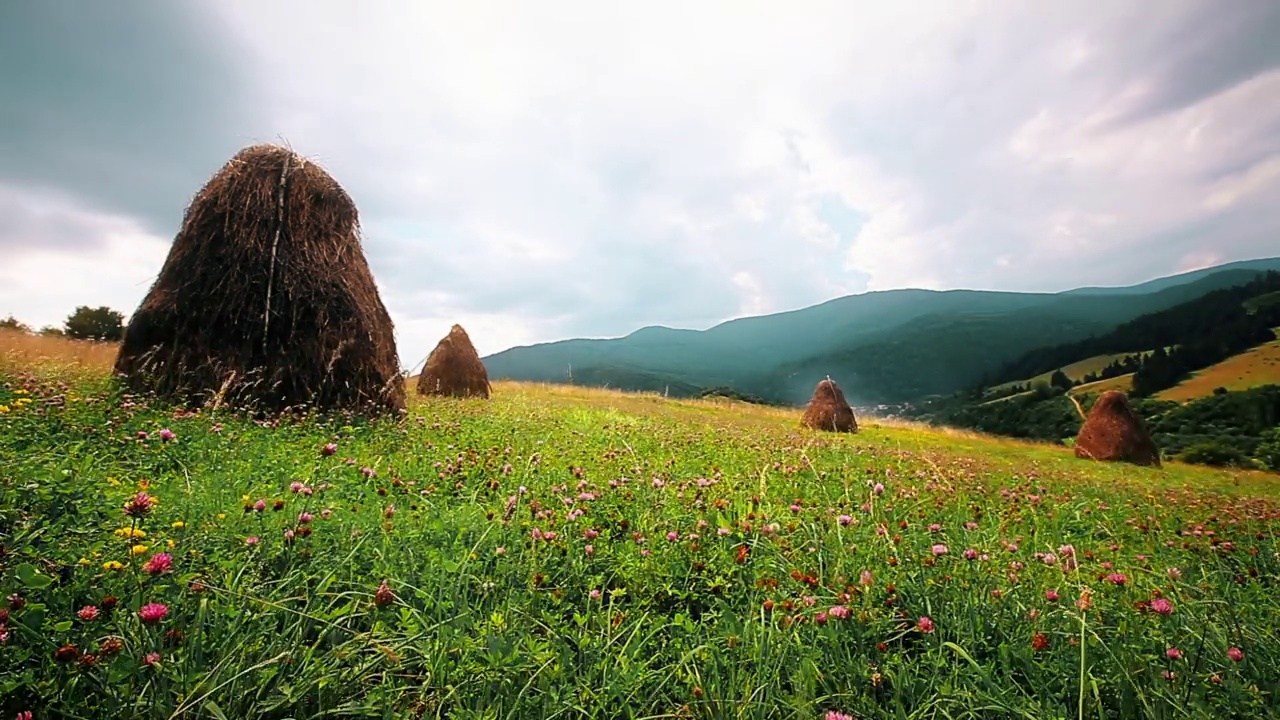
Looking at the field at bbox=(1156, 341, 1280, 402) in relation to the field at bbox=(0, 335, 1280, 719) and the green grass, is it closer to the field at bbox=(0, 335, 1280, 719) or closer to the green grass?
the green grass

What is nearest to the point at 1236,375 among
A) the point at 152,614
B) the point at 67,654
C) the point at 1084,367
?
the point at 1084,367

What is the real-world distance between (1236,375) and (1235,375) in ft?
0.36

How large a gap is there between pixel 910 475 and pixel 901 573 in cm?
491

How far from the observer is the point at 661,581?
9.39ft

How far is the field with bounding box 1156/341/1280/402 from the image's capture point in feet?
85.2

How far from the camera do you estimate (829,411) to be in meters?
21.4

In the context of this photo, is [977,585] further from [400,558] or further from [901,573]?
[400,558]

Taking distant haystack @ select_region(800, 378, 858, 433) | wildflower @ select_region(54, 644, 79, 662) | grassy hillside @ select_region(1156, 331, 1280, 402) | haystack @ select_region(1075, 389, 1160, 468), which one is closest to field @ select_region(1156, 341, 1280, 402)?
grassy hillside @ select_region(1156, 331, 1280, 402)

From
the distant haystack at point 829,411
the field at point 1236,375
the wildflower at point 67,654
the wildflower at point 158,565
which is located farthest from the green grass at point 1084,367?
the wildflower at point 67,654

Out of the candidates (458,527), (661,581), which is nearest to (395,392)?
(458,527)

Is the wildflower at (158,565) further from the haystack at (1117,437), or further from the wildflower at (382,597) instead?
the haystack at (1117,437)

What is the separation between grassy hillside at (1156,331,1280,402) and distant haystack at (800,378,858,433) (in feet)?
65.7

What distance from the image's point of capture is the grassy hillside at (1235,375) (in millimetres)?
25973

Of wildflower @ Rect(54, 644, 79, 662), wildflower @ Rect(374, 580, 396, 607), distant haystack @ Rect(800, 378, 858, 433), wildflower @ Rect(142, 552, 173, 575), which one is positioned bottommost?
distant haystack @ Rect(800, 378, 858, 433)
